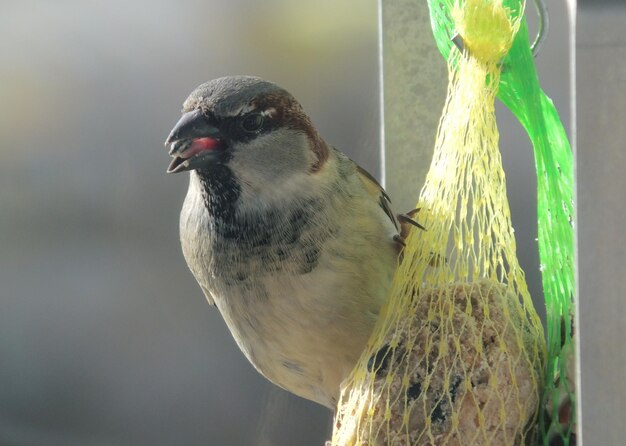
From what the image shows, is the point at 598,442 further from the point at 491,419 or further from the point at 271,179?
the point at 271,179

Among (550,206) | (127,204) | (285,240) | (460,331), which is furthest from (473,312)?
(127,204)

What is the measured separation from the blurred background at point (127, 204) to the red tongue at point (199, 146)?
866 mm

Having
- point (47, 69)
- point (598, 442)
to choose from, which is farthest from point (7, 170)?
point (598, 442)

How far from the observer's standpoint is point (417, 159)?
115 cm

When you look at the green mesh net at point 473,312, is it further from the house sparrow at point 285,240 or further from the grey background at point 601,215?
the grey background at point 601,215

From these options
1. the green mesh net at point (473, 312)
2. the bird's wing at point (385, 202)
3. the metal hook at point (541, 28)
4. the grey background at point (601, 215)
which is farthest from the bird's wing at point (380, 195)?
the grey background at point (601, 215)

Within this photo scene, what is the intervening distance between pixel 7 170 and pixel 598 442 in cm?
182

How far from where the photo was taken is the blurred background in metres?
1.79

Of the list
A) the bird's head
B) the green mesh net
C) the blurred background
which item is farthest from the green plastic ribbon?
the blurred background

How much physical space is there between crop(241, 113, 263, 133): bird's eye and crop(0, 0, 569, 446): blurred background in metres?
0.81

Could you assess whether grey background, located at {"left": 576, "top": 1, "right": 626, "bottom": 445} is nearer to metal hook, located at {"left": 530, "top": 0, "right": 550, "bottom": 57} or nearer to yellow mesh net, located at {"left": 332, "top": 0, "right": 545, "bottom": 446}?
yellow mesh net, located at {"left": 332, "top": 0, "right": 545, "bottom": 446}

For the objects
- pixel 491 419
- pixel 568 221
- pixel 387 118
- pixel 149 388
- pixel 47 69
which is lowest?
pixel 149 388

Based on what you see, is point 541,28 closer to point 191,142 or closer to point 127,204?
point 191,142

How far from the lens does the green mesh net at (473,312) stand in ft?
2.50
